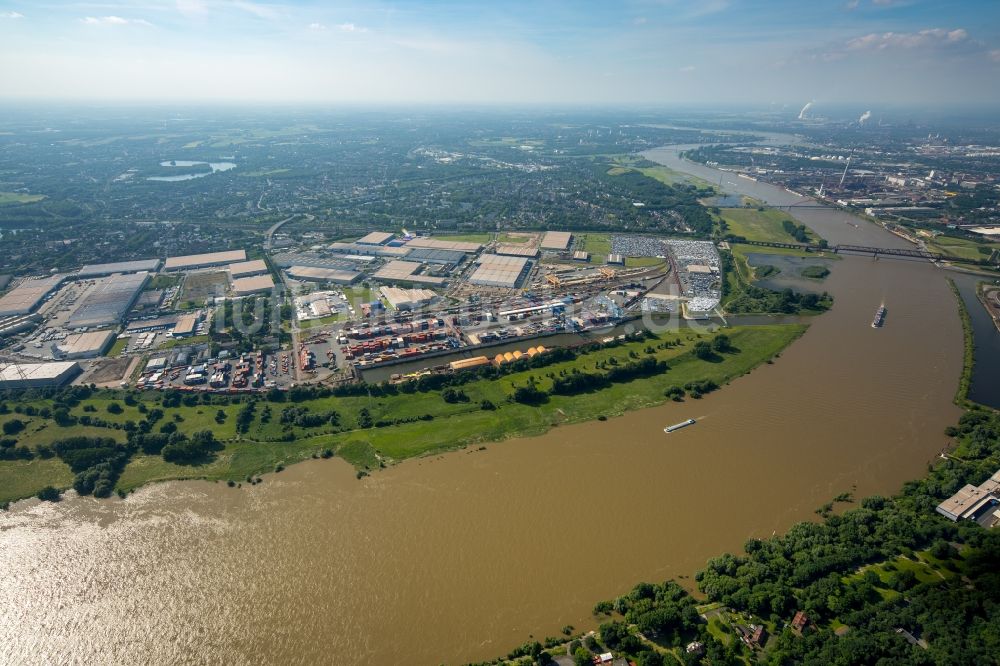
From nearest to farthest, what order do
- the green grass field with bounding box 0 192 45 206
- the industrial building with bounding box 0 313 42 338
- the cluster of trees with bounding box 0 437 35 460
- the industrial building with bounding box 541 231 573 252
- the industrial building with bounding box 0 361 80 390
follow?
1. the cluster of trees with bounding box 0 437 35 460
2. the industrial building with bounding box 0 361 80 390
3. the industrial building with bounding box 0 313 42 338
4. the industrial building with bounding box 541 231 573 252
5. the green grass field with bounding box 0 192 45 206

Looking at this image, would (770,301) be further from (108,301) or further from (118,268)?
(118,268)

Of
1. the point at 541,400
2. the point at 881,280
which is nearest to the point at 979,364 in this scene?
the point at 881,280

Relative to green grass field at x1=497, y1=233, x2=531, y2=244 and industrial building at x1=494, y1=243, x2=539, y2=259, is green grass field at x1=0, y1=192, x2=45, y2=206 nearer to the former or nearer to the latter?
green grass field at x1=497, y1=233, x2=531, y2=244

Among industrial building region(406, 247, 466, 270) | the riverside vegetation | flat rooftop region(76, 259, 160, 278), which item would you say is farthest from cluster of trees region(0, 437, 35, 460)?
industrial building region(406, 247, 466, 270)

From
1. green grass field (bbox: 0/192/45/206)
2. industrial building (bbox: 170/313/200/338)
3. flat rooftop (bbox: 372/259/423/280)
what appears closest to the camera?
industrial building (bbox: 170/313/200/338)

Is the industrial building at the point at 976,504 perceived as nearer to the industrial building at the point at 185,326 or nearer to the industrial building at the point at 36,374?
the industrial building at the point at 185,326

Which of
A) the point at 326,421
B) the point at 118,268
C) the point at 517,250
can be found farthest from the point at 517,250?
the point at 118,268
